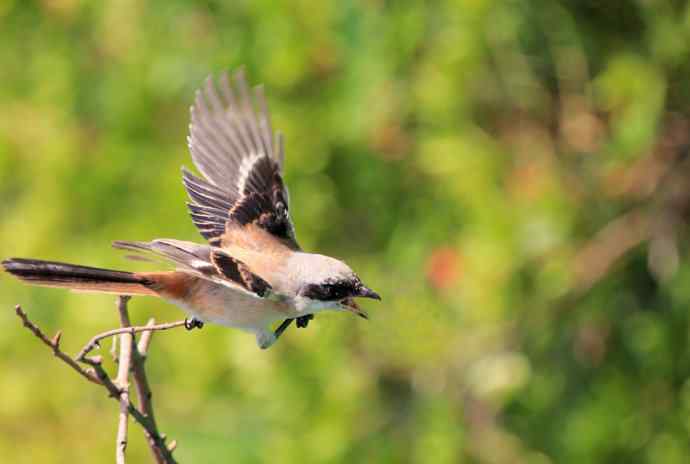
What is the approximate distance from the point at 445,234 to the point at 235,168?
1683mm

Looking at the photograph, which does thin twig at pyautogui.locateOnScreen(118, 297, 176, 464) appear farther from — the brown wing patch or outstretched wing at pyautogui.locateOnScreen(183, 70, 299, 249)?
outstretched wing at pyautogui.locateOnScreen(183, 70, 299, 249)

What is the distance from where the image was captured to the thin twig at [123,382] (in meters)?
1.77

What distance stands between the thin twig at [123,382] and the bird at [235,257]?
71mm

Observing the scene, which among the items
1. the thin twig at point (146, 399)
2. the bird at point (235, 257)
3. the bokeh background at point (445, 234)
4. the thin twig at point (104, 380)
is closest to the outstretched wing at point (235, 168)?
the bird at point (235, 257)

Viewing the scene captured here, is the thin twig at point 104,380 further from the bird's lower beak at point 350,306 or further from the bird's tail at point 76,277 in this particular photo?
the bird's lower beak at point 350,306

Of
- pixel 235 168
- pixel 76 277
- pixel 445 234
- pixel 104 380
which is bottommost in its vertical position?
pixel 104 380

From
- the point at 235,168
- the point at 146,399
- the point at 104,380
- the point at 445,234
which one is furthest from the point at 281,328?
the point at 445,234

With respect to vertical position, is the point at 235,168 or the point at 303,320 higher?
the point at 235,168

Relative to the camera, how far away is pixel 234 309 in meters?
2.09

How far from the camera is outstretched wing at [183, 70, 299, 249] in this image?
8.20ft

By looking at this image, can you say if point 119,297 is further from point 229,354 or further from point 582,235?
point 582,235

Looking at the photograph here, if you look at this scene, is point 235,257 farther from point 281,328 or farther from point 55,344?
point 55,344

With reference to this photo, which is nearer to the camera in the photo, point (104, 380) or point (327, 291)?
point (104, 380)

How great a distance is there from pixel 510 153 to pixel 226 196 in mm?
1911
